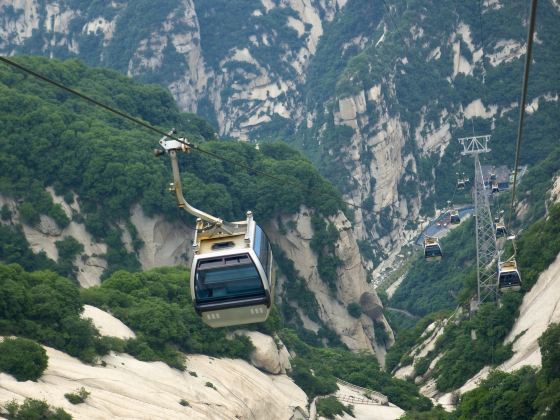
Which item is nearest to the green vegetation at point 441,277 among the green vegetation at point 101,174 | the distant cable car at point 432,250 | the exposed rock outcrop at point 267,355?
the green vegetation at point 101,174

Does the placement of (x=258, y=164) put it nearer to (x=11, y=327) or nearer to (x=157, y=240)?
(x=157, y=240)

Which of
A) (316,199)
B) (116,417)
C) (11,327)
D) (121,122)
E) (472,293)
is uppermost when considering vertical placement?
(121,122)

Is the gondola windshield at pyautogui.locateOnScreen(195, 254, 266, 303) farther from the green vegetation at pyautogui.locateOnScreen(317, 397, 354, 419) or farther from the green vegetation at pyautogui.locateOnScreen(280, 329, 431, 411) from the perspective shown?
the green vegetation at pyautogui.locateOnScreen(280, 329, 431, 411)

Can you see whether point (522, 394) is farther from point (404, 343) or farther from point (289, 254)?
point (289, 254)

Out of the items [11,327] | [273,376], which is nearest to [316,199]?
[273,376]

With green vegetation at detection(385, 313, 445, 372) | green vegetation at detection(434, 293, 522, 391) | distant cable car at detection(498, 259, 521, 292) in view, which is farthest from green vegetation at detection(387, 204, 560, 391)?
green vegetation at detection(385, 313, 445, 372)
